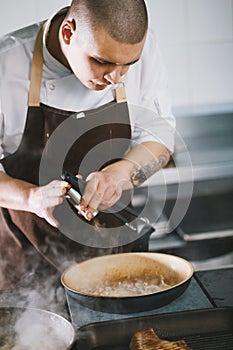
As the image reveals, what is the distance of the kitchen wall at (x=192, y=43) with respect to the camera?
9.77 ft

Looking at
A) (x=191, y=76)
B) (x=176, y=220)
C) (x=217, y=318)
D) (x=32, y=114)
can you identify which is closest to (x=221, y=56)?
Answer: (x=191, y=76)

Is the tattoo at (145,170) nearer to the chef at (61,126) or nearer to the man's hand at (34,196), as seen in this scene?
the chef at (61,126)

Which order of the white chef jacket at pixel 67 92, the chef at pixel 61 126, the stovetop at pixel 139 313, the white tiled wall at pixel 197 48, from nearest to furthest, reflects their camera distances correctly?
1. the stovetop at pixel 139 313
2. the chef at pixel 61 126
3. the white chef jacket at pixel 67 92
4. the white tiled wall at pixel 197 48

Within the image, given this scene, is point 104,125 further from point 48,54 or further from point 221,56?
point 221,56

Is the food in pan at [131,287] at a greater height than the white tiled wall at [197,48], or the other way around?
the white tiled wall at [197,48]

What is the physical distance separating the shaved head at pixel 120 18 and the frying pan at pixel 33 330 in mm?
817

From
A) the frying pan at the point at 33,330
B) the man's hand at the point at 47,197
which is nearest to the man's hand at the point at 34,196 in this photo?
the man's hand at the point at 47,197

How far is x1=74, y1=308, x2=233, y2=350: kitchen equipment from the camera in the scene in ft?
4.63

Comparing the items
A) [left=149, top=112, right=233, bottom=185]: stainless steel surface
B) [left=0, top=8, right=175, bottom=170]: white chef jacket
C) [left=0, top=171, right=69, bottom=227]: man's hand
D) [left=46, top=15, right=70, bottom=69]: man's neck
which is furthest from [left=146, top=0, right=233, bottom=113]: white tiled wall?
[left=0, top=171, right=69, bottom=227]: man's hand

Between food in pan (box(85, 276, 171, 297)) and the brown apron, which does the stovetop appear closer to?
food in pan (box(85, 276, 171, 297))

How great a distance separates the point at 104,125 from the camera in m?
2.14

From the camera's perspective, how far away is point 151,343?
1369 mm

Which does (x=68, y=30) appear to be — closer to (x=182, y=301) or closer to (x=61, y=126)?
(x=61, y=126)

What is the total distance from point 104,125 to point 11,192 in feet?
1.53
